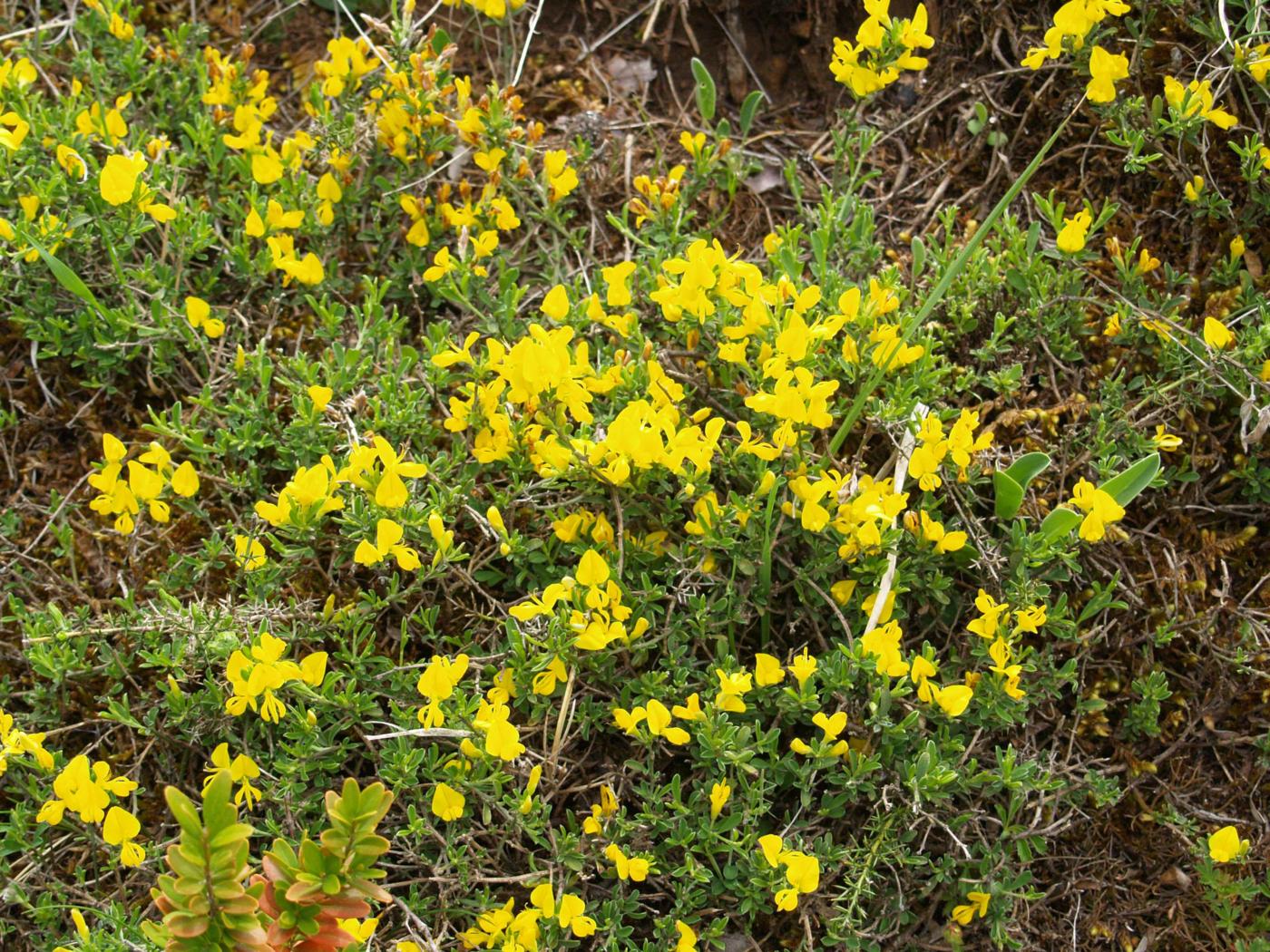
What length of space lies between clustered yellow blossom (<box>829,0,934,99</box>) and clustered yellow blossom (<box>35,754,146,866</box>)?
2.18 m

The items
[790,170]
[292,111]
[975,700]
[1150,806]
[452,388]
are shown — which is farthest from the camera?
[292,111]

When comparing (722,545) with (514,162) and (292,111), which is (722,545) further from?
(292,111)

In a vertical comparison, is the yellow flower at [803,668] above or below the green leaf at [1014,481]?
below

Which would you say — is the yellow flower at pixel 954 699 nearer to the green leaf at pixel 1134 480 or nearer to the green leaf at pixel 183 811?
the green leaf at pixel 1134 480

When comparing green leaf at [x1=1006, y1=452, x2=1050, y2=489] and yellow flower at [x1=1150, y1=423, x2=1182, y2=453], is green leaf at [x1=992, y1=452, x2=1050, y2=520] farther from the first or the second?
Result: yellow flower at [x1=1150, y1=423, x2=1182, y2=453]

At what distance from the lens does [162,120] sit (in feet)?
10.2

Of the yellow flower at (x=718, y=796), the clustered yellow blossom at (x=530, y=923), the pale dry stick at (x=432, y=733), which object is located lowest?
the clustered yellow blossom at (x=530, y=923)

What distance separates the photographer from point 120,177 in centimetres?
266

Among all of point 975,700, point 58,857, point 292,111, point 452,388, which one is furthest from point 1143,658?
point 292,111

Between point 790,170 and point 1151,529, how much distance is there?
1.27 meters

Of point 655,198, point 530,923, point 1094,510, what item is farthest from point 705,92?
point 530,923

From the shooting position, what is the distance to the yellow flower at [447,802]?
211cm

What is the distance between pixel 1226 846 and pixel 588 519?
4.55 ft

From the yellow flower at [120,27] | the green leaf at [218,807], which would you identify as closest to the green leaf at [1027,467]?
the green leaf at [218,807]
